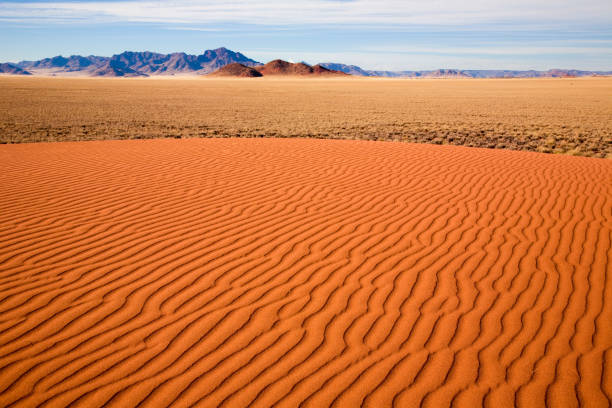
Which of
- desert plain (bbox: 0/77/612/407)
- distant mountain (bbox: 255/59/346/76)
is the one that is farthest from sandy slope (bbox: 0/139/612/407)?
distant mountain (bbox: 255/59/346/76)

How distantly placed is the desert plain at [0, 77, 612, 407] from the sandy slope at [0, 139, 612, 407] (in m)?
0.02

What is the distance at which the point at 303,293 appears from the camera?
13.5 ft

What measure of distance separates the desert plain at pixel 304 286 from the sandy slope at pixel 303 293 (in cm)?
2

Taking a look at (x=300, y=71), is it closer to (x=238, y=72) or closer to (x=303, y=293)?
(x=238, y=72)

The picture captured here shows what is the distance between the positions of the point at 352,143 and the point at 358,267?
8.88m

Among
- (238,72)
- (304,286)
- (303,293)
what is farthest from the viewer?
(238,72)

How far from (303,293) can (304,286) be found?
136 millimetres

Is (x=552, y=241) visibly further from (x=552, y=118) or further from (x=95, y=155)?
(x=552, y=118)

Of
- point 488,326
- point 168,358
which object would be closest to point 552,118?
point 488,326

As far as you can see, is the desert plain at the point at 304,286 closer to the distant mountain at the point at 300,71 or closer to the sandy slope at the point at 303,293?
the sandy slope at the point at 303,293

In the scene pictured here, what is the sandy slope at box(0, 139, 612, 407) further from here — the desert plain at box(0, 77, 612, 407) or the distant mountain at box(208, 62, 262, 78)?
the distant mountain at box(208, 62, 262, 78)

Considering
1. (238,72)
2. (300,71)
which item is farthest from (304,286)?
(300,71)

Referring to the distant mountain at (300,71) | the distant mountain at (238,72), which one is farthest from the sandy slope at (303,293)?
the distant mountain at (300,71)

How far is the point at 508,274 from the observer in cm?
456
